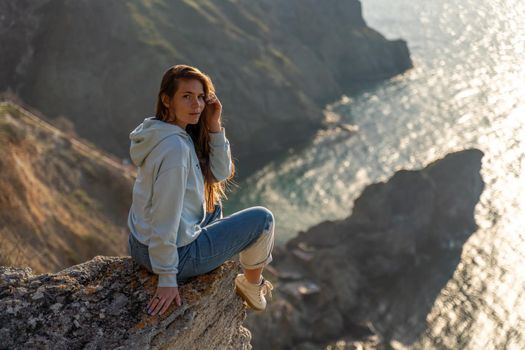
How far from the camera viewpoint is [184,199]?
26.5ft

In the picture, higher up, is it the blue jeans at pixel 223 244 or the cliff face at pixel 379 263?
the blue jeans at pixel 223 244

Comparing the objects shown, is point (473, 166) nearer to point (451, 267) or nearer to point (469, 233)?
point (469, 233)

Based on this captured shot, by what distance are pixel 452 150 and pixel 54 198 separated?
61.6 m

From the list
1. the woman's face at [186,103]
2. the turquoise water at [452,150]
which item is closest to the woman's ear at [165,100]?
the woman's face at [186,103]

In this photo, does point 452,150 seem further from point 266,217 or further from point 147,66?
point 266,217

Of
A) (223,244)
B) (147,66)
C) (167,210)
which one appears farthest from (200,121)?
(147,66)

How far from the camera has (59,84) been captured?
276 feet

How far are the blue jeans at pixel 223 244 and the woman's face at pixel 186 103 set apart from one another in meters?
1.61

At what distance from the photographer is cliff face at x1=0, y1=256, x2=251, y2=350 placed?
764 centimetres

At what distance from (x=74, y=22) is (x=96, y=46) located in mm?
4877

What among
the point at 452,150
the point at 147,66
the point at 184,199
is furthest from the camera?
the point at 147,66

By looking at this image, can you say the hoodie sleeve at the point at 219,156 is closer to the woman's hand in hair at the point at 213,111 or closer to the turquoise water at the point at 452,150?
the woman's hand in hair at the point at 213,111

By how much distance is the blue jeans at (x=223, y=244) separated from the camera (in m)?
8.30

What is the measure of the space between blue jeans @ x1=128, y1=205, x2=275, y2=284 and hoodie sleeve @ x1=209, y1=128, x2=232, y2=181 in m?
0.78
